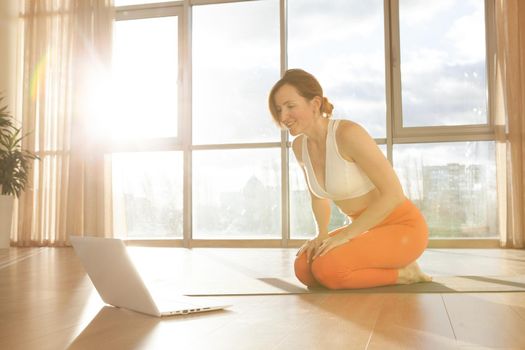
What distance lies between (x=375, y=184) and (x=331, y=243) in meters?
0.27

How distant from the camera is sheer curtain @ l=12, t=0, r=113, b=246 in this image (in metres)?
5.75

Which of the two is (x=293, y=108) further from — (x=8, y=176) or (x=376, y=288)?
(x=8, y=176)

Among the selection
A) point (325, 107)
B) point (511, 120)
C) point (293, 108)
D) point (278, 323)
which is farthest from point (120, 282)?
point (511, 120)

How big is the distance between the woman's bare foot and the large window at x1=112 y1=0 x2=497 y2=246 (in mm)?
2882

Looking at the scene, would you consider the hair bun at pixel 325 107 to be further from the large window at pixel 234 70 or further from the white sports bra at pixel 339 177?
the large window at pixel 234 70

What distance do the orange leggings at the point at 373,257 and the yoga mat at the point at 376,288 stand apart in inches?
1.6

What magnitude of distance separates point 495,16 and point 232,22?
2.30 m

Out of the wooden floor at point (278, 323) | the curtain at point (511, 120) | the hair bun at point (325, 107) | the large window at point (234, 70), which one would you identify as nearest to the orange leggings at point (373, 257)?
the wooden floor at point (278, 323)

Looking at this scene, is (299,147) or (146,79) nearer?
(299,147)

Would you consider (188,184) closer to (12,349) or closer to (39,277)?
(39,277)

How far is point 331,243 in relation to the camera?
7.36 feet

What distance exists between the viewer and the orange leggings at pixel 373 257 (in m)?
2.24

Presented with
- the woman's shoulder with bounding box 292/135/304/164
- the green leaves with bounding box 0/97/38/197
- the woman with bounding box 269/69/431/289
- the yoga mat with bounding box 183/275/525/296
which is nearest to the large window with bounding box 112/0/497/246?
the green leaves with bounding box 0/97/38/197

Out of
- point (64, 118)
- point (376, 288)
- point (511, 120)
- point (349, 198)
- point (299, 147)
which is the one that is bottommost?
point (376, 288)
